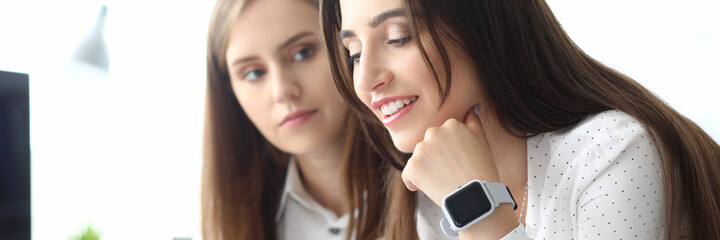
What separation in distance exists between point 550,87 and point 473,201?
0.26m

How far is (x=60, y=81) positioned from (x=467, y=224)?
2.18m

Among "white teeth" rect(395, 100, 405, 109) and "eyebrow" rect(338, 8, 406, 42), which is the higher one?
"eyebrow" rect(338, 8, 406, 42)

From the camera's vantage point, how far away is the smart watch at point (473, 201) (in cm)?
106

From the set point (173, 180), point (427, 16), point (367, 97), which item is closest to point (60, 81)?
point (173, 180)

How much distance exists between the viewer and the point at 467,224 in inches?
42.7

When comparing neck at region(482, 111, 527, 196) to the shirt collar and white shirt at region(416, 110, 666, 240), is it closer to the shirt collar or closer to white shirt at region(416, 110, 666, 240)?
white shirt at region(416, 110, 666, 240)

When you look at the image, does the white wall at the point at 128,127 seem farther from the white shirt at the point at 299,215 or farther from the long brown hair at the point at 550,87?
the long brown hair at the point at 550,87

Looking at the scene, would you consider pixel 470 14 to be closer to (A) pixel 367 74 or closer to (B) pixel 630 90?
(A) pixel 367 74

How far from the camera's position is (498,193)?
1.07m

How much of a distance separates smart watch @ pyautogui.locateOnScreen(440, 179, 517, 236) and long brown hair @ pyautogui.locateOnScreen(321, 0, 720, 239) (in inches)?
6.8

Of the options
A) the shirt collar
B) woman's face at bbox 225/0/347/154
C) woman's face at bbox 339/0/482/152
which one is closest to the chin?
woman's face at bbox 339/0/482/152

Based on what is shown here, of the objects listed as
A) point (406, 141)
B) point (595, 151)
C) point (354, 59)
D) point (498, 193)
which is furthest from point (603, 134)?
point (354, 59)

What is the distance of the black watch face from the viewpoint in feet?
3.50

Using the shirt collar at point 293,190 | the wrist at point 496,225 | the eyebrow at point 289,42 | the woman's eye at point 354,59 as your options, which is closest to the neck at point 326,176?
the shirt collar at point 293,190
